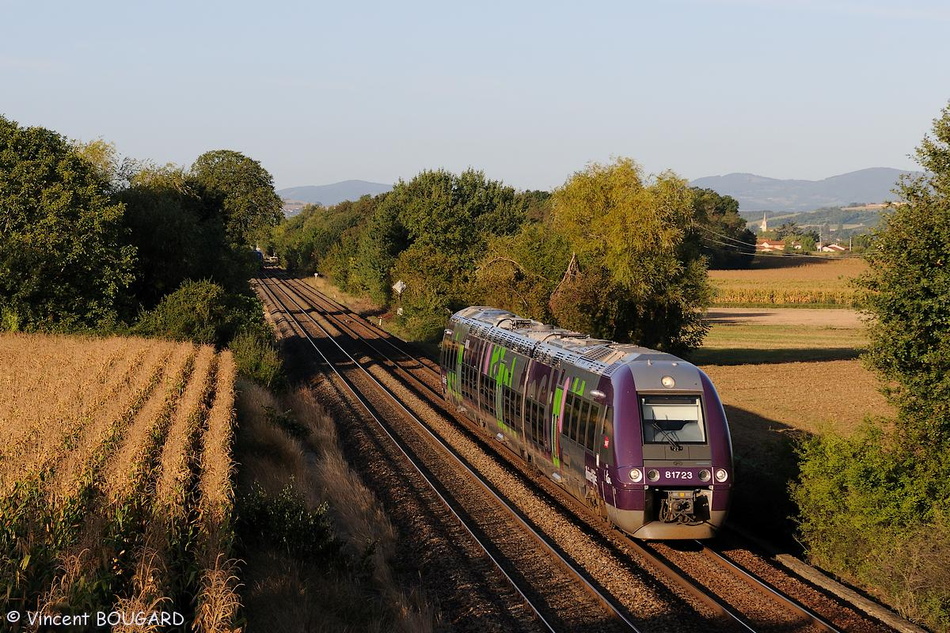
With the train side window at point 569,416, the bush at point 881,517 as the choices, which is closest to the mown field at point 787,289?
the train side window at point 569,416

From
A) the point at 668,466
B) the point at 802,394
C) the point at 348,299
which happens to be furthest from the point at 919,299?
the point at 348,299

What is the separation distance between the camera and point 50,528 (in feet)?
31.3

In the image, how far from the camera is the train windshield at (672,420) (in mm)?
14492

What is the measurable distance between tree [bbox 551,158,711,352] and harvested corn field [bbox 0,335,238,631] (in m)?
19.9

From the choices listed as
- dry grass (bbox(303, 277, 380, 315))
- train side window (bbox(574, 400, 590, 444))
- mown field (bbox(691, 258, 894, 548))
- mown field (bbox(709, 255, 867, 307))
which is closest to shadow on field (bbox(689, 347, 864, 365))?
mown field (bbox(691, 258, 894, 548))

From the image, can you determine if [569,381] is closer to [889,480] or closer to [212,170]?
[889,480]

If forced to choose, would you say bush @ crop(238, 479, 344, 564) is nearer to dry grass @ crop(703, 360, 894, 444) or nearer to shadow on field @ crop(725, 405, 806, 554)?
shadow on field @ crop(725, 405, 806, 554)

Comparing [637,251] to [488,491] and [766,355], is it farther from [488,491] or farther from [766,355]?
[488,491]

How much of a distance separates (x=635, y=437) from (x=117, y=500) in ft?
27.7

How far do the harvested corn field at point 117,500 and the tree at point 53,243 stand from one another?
9.78m

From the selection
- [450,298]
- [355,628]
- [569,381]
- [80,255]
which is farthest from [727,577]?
[450,298]

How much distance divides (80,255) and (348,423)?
46.7ft

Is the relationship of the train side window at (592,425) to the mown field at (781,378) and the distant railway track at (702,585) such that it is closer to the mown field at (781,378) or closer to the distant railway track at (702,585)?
the distant railway track at (702,585)

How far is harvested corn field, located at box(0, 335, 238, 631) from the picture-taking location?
8.05 m
